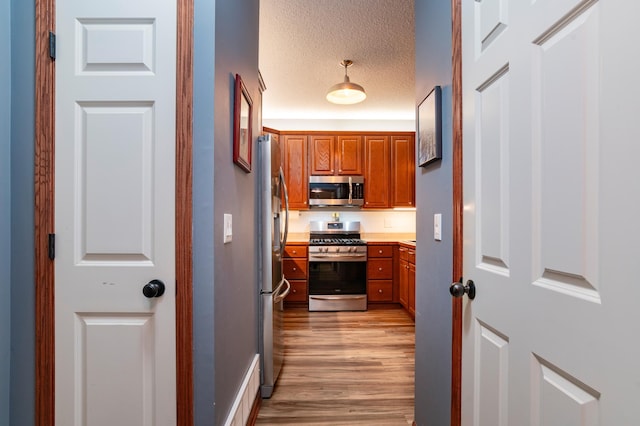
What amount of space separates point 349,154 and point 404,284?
1.92 meters

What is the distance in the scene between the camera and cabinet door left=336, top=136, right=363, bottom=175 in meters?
4.31

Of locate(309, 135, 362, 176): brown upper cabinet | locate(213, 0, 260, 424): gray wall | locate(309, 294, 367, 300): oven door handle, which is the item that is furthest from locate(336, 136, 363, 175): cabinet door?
locate(213, 0, 260, 424): gray wall

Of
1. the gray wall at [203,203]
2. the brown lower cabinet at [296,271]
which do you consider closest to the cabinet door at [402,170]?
the brown lower cabinet at [296,271]

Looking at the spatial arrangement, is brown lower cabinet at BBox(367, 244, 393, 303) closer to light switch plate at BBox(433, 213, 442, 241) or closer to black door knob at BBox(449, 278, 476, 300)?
light switch plate at BBox(433, 213, 442, 241)

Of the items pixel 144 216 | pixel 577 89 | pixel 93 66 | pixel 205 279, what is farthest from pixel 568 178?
pixel 93 66

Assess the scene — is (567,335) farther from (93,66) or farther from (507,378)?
(93,66)

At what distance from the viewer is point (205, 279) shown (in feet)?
3.57

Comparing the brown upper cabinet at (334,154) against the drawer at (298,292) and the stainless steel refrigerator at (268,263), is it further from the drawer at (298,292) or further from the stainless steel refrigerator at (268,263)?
the stainless steel refrigerator at (268,263)

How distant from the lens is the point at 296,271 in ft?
12.9

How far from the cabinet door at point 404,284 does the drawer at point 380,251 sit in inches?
8.2

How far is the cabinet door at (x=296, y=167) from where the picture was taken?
4285 millimetres

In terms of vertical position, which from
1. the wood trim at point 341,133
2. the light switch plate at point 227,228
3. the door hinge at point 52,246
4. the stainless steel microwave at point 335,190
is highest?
the wood trim at point 341,133

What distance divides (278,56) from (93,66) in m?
2.07

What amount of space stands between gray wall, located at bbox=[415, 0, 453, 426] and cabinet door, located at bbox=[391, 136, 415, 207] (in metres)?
2.82
